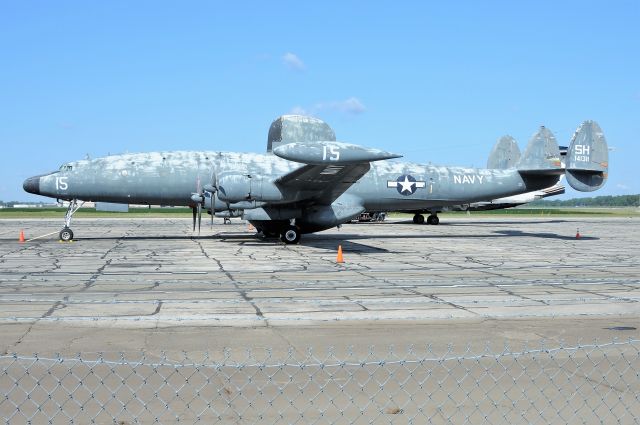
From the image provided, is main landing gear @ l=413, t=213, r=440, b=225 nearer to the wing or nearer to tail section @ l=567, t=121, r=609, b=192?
tail section @ l=567, t=121, r=609, b=192

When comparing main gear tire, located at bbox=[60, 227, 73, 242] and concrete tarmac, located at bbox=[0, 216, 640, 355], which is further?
main gear tire, located at bbox=[60, 227, 73, 242]

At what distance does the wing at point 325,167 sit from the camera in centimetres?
2233

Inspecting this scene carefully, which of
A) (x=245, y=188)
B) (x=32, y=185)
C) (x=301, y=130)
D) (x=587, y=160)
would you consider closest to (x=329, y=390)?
(x=245, y=188)

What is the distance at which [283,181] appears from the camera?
2686 cm

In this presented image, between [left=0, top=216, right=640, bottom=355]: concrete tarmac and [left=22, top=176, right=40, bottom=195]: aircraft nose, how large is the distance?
440 cm

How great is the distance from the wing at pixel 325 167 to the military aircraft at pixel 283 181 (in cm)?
4

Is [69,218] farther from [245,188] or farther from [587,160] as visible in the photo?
[587,160]

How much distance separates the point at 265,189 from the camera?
2689cm

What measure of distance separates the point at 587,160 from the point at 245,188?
20.2 metres

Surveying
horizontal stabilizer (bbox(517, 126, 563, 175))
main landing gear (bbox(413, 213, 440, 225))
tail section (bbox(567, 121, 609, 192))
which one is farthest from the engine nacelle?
main landing gear (bbox(413, 213, 440, 225))

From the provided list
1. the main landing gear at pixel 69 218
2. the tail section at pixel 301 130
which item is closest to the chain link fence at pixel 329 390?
the tail section at pixel 301 130

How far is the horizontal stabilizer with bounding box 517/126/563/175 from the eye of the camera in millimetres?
35562

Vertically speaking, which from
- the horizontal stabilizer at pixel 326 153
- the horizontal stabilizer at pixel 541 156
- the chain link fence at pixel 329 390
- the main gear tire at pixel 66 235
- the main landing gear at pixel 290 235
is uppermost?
the horizontal stabilizer at pixel 541 156

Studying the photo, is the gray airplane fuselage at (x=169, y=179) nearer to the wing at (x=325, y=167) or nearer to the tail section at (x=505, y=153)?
the wing at (x=325, y=167)
